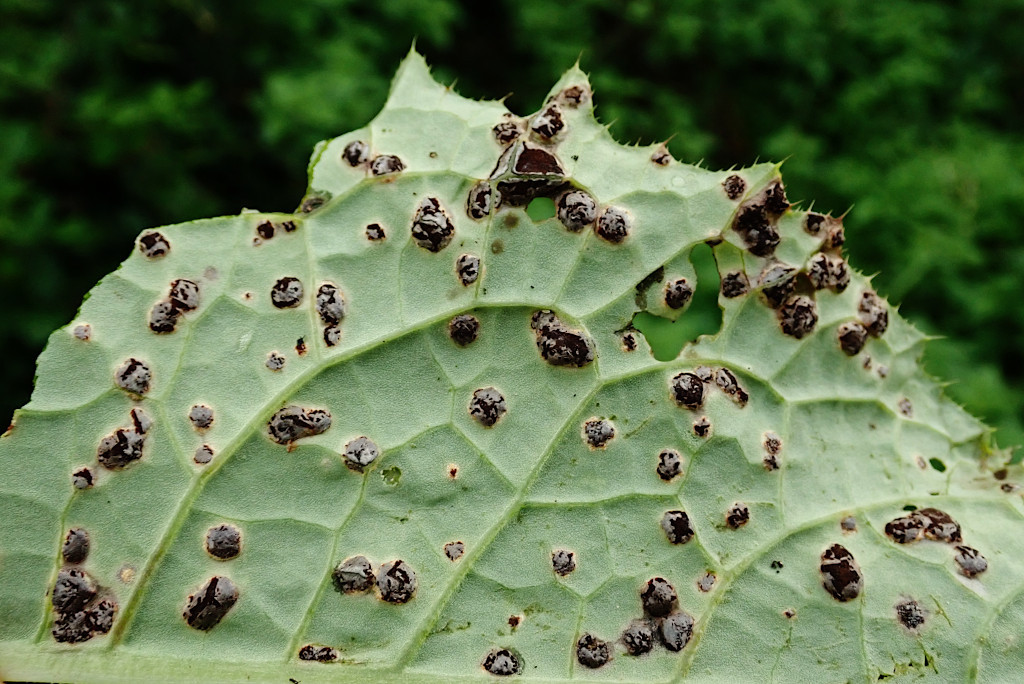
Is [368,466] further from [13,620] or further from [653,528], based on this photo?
[13,620]

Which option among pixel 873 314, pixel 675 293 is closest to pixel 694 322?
pixel 873 314

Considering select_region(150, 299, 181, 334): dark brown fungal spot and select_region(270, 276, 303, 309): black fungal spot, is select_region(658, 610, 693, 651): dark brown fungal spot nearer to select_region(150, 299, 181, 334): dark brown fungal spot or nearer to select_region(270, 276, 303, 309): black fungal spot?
select_region(270, 276, 303, 309): black fungal spot

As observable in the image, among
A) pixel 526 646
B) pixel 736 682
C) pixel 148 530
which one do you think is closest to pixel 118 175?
pixel 148 530

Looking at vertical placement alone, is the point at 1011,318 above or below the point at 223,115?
above

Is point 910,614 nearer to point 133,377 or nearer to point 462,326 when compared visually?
point 462,326

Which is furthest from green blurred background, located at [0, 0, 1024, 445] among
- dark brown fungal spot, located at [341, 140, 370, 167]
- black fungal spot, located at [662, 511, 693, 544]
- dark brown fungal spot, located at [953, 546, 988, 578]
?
black fungal spot, located at [662, 511, 693, 544]
